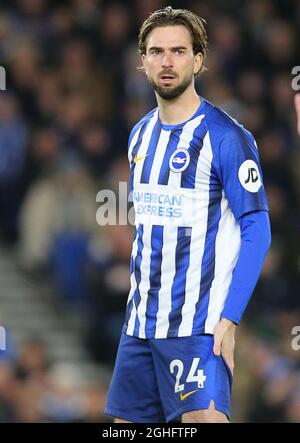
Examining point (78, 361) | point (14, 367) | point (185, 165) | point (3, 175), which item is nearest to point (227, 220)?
point (185, 165)

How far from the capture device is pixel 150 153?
4.93m

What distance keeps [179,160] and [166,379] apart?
2.92 feet

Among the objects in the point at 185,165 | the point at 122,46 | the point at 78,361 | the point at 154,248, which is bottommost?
the point at 78,361

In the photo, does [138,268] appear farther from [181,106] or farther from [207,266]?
[181,106]

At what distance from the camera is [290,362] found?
29.5 ft

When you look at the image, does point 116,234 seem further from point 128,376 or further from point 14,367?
point 128,376

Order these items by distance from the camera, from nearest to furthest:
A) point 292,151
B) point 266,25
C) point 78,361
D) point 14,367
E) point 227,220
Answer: point 227,220, point 14,367, point 78,361, point 292,151, point 266,25

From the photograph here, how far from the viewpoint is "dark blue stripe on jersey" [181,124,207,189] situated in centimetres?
476

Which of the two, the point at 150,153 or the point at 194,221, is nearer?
the point at 194,221

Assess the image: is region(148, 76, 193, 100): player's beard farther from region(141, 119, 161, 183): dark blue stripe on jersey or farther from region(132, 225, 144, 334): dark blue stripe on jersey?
region(132, 225, 144, 334): dark blue stripe on jersey

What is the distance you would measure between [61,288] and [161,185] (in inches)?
194

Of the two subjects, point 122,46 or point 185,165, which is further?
point 122,46
